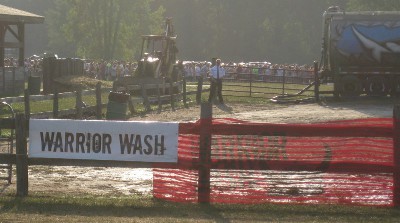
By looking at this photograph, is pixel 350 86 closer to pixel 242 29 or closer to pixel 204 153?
pixel 204 153

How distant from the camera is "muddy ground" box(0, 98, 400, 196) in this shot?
533 inches

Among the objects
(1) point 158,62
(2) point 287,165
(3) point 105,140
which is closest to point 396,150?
(2) point 287,165

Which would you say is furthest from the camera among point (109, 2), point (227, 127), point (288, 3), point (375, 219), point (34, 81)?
point (288, 3)

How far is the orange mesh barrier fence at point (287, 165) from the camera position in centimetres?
1180

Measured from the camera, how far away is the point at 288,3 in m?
109

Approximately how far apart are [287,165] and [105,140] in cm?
232

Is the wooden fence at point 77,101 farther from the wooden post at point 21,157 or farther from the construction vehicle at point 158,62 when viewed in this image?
the wooden post at point 21,157

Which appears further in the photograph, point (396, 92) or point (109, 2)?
point (109, 2)

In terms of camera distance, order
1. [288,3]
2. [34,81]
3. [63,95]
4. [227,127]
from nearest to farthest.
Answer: [227,127]
[63,95]
[34,81]
[288,3]

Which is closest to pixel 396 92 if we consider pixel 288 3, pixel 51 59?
pixel 51 59

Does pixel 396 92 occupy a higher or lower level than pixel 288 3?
lower

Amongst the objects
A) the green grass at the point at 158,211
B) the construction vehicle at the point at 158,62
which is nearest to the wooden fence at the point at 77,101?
the construction vehicle at the point at 158,62

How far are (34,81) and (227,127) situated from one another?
93.0ft

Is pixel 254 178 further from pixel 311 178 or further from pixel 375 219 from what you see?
pixel 375 219
